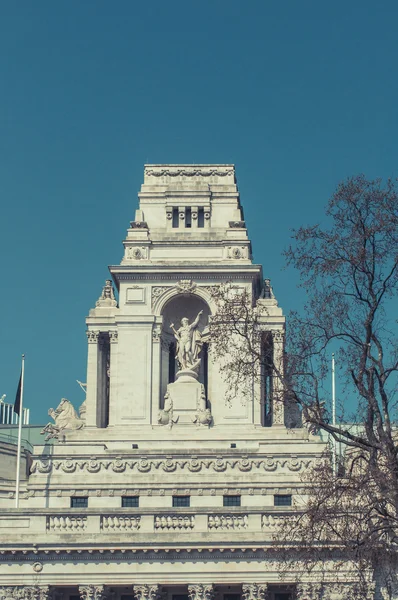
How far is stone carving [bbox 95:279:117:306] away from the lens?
9500cm

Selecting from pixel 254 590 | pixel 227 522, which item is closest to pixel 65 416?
pixel 227 522

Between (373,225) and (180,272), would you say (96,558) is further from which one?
(373,225)

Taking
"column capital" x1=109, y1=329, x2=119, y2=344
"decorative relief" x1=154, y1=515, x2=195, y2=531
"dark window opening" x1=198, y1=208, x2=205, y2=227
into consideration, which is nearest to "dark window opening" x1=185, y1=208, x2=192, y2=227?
"dark window opening" x1=198, y1=208, x2=205, y2=227

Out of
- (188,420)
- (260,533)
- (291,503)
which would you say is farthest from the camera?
(188,420)

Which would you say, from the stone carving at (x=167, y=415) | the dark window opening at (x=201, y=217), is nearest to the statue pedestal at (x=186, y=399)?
the stone carving at (x=167, y=415)

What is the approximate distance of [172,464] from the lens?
80.9m

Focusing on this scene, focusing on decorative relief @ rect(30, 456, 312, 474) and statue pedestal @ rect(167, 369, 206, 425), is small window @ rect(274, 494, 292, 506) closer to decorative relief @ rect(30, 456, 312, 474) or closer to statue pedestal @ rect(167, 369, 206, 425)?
decorative relief @ rect(30, 456, 312, 474)

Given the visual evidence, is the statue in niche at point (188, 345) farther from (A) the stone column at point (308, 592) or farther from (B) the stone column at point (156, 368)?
(A) the stone column at point (308, 592)

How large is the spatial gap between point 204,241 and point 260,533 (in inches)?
1097

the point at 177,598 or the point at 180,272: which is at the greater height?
the point at 180,272

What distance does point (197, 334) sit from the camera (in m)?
91.7

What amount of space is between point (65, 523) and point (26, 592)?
458cm

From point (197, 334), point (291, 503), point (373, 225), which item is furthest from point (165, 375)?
point (373, 225)

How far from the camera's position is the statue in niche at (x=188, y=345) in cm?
9056
